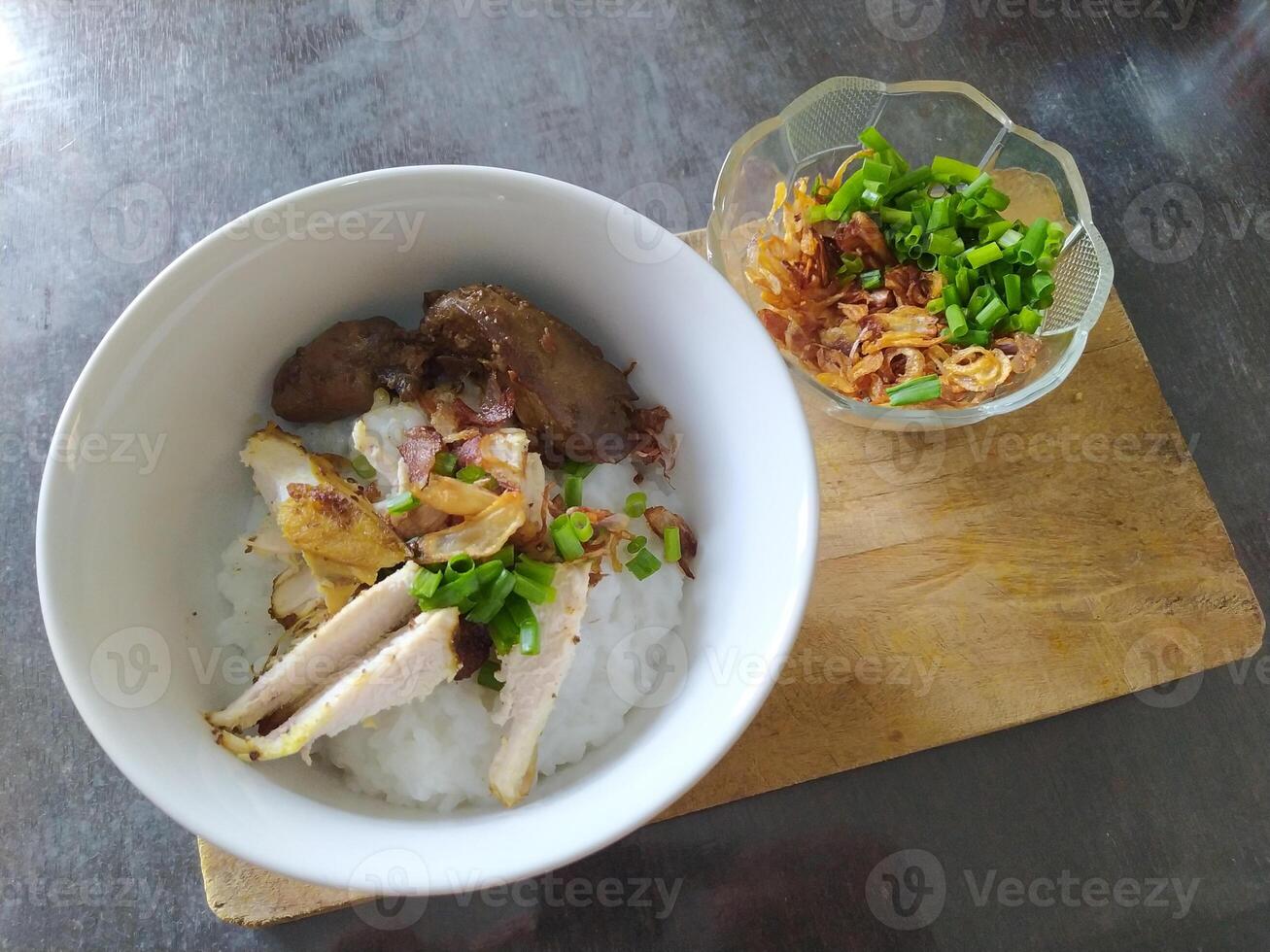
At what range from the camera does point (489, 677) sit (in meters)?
1.64

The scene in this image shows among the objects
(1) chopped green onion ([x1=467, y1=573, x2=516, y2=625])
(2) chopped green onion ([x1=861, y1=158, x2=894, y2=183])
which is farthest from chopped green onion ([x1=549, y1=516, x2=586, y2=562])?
(2) chopped green onion ([x1=861, y1=158, x2=894, y2=183])

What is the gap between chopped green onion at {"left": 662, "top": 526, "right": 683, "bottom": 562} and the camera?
5.61 feet

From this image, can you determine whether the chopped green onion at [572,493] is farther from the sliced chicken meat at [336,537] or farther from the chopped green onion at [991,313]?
the chopped green onion at [991,313]

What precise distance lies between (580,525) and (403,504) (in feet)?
1.01

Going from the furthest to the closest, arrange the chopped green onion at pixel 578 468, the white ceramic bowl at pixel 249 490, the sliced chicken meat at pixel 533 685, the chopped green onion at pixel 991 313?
the chopped green onion at pixel 991 313 → the chopped green onion at pixel 578 468 → the sliced chicken meat at pixel 533 685 → the white ceramic bowl at pixel 249 490

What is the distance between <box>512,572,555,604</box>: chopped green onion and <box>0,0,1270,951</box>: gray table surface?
74cm

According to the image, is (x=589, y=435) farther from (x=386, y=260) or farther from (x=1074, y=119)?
(x=1074, y=119)

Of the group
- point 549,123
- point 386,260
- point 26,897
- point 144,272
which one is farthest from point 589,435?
point 26,897

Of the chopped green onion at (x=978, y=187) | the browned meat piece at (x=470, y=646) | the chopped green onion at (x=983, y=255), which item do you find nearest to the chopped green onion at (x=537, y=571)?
the browned meat piece at (x=470, y=646)

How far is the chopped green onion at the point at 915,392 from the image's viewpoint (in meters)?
1.84

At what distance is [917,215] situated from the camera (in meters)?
2.01

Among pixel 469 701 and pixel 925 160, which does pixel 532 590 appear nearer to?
pixel 469 701

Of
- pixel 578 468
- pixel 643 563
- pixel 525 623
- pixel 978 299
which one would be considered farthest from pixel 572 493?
pixel 978 299

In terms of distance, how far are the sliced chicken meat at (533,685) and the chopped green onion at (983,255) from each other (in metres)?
1.08
